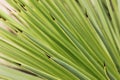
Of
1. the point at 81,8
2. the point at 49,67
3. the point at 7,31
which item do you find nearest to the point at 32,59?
the point at 49,67

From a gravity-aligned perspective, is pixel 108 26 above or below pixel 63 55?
above

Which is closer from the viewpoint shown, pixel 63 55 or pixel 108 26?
pixel 63 55

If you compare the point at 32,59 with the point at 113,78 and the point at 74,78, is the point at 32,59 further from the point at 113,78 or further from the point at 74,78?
the point at 113,78

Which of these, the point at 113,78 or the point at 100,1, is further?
the point at 100,1

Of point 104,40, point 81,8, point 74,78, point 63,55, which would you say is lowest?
point 74,78

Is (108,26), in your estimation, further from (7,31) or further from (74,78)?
(7,31)

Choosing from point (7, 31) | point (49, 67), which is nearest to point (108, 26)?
point (49, 67)
